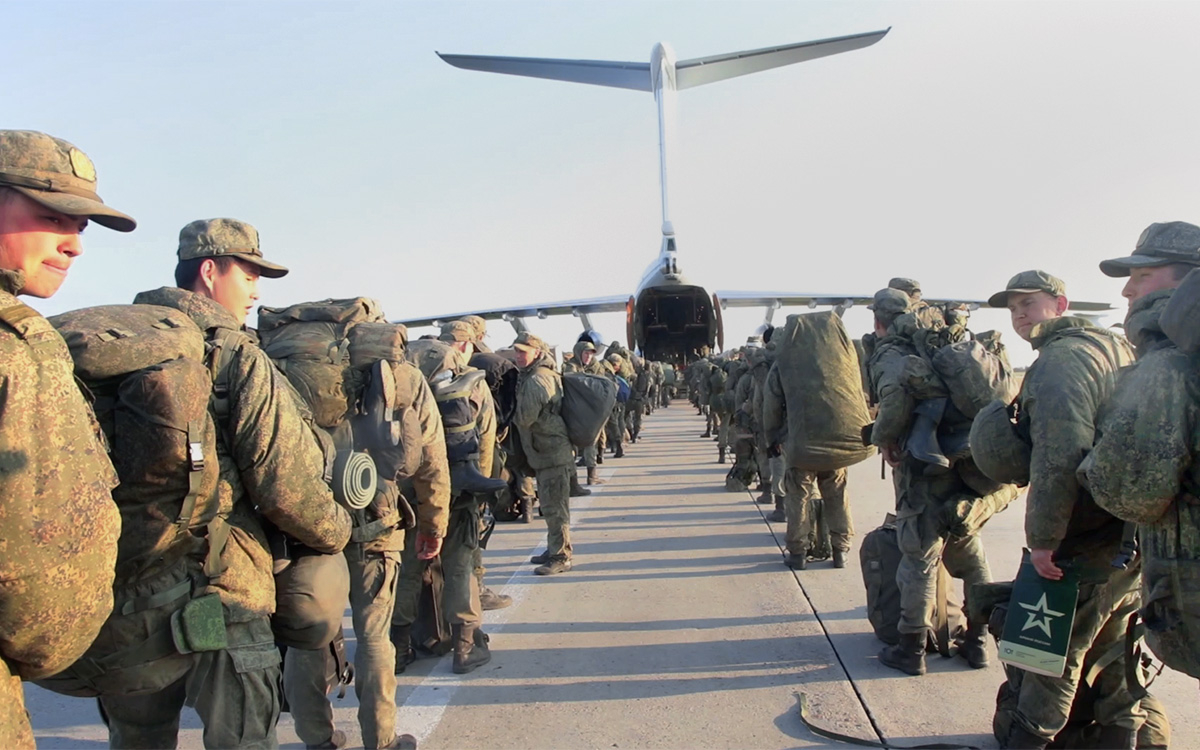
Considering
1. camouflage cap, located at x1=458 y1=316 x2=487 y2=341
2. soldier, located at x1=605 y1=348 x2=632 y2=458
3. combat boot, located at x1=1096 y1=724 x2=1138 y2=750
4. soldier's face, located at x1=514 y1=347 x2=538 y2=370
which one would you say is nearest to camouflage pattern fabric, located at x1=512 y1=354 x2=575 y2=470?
soldier's face, located at x1=514 y1=347 x2=538 y2=370

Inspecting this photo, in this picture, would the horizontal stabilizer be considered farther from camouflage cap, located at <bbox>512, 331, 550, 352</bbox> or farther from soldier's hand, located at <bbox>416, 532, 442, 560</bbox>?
soldier's hand, located at <bbox>416, 532, 442, 560</bbox>

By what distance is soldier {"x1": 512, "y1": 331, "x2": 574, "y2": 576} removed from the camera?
6711 millimetres

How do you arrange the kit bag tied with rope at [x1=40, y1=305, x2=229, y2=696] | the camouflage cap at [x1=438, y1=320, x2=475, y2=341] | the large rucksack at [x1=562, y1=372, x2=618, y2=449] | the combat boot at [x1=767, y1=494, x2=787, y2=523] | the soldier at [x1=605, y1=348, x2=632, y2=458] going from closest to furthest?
the kit bag tied with rope at [x1=40, y1=305, x2=229, y2=696] < the camouflage cap at [x1=438, y1=320, x2=475, y2=341] < the large rucksack at [x1=562, y1=372, x2=618, y2=449] < the combat boot at [x1=767, y1=494, x2=787, y2=523] < the soldier at [x1=605, y1=348, x2=632, y2=458]

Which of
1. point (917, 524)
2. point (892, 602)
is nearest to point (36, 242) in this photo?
point (917, 524)

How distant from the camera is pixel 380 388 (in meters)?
3.36

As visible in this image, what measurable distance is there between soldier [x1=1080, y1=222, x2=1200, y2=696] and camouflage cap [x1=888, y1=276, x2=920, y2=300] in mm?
3093

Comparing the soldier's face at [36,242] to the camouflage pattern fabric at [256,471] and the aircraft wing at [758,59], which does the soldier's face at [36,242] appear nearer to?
the camouflage pattern fabric at [256,471]

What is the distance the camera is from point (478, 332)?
5809 millimetres

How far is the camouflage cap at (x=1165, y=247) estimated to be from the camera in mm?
2746

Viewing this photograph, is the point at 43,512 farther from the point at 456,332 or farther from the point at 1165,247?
the point at 456,332

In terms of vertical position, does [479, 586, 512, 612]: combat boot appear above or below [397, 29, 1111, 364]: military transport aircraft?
below

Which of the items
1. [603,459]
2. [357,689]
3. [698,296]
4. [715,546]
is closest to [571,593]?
[715,546]

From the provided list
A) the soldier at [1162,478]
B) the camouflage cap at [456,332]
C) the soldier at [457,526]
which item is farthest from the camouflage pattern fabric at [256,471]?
the camouflage cap at [456,332]

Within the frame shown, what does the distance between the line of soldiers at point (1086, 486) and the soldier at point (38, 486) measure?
2746mm
